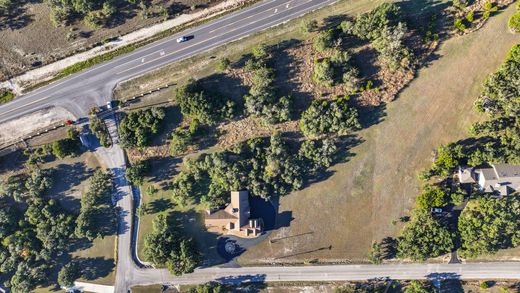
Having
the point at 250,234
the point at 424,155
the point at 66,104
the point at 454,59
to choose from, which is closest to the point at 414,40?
the point at 454,59

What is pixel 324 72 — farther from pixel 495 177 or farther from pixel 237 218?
pixel 495 177

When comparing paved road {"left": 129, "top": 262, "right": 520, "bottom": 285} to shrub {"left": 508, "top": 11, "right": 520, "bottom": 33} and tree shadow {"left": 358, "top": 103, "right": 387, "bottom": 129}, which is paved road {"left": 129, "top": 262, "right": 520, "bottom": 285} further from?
shrub {"left": 508, "top": 11, "right": 520, "bottom": 33}

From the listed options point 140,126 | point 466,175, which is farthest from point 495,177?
point 140,126

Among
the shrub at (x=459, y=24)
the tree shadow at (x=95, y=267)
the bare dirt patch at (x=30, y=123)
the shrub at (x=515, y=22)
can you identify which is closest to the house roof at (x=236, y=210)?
the tree shadow at (x=95, y=267)

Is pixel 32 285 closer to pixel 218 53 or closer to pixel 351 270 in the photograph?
pixel 218 53

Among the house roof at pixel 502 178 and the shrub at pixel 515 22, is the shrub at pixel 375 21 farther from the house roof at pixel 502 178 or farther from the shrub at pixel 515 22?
the house roof at pixel 502 178

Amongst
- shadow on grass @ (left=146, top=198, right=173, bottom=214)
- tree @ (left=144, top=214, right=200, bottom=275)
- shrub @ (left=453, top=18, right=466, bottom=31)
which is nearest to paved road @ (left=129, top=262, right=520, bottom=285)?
tree @ (left=144, top=214, right=200, bottom=275)
